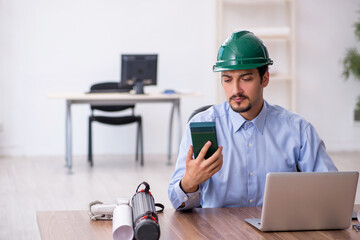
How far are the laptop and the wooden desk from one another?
27 millimetres

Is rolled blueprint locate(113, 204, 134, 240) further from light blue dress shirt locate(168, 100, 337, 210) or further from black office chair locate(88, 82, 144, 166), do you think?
black office chair locate(88, 82, 144, 166)

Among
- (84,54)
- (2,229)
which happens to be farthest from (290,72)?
(2,229)

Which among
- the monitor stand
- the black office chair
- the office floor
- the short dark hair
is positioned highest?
the short dark hair

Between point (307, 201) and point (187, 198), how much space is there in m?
0.41

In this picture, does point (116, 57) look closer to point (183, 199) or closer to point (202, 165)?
point (183, 199)

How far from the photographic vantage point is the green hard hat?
175 cm

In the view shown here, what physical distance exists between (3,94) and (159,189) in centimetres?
265

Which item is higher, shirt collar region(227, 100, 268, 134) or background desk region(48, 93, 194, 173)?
shirt collar region(227, 100, 268, 134)

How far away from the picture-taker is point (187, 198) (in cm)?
178

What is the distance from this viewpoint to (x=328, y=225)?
5.16 feet

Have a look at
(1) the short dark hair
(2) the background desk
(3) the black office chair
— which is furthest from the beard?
(3) the black office chair

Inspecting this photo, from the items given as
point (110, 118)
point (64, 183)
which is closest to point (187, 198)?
point (64, 183)

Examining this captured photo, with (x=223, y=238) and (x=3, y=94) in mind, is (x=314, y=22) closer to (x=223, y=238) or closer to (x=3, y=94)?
(x=3, y=94)

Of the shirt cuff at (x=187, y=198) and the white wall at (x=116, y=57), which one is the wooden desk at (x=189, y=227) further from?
the white wall at (x=116, y=57)
